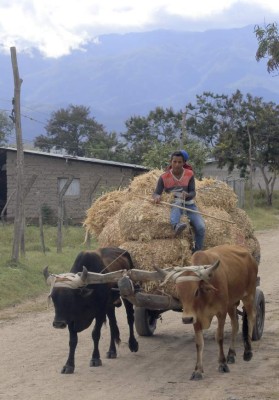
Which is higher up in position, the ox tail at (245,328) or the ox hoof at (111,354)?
the ox tail at (245,328)

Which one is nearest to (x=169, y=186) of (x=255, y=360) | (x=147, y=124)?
(x=255, y=360)

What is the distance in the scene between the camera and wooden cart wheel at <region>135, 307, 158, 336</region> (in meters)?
11.4

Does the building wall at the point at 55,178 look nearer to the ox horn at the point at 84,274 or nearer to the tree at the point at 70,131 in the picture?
the ox horn at the point at 84,274

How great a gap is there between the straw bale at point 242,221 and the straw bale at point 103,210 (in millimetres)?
1716

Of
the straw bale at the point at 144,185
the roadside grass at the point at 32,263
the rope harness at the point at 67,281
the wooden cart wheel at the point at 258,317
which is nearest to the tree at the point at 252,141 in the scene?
the roadside grass at the point at 32,263

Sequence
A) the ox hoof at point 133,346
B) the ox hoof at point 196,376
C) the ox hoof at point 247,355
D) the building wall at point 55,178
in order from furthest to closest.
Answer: the building wall at point 55,178, the ox hoof at point 133,346, the ox hoof at point 247,355, the ox hoof at point 196,376

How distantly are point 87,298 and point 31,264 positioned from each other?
8271 mm

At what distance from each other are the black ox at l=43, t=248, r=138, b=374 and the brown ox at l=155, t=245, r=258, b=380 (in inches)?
48.7

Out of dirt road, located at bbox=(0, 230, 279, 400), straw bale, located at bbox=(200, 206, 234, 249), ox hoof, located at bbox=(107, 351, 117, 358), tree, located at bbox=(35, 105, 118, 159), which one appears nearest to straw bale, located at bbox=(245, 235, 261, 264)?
straw bale, located at bbox=(200, 206, 234, 249)

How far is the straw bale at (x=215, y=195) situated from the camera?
11.6m

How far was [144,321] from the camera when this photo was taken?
37.6 ft

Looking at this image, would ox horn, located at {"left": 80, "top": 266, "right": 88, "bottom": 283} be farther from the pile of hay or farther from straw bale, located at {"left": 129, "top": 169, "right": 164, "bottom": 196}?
straw bale, located at {"left": 129, "top": 169, "right": 164, "bottom": 196}

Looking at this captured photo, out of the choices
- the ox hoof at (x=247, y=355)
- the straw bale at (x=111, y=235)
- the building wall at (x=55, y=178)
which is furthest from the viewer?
the building wall at (x=55, y=178)

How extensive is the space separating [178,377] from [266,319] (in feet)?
13.7
